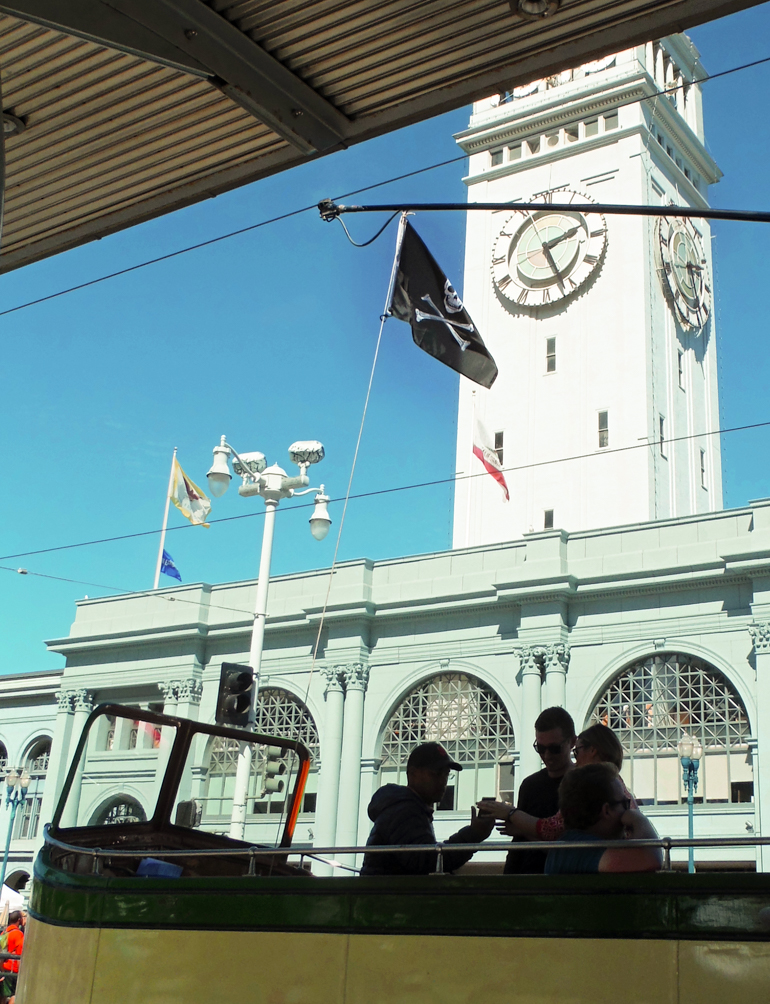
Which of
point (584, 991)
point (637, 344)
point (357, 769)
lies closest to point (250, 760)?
point (584, 991)

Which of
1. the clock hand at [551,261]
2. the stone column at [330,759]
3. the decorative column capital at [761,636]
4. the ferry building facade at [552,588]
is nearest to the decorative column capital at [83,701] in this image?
the ferry building facade at [552,588]

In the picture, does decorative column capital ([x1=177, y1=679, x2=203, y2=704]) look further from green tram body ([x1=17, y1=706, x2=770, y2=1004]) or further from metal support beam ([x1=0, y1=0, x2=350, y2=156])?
metal support beam ([x1=0, y1=0, x2=350, y2=156])

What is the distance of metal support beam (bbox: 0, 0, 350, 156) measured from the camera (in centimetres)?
530

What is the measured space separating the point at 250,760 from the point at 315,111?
13.9 ft

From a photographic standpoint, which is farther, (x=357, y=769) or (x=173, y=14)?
(x=357, y=769)

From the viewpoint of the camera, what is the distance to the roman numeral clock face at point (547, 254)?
145 ft

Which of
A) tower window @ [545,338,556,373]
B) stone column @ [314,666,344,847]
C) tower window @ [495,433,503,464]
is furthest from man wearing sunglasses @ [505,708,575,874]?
tower window @ [545,338,556,373]

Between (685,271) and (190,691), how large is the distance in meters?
25.9

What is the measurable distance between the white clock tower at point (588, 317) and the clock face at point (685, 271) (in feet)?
0.31

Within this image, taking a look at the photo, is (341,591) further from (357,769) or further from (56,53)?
(56,53)

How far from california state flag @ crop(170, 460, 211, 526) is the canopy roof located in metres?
25.7

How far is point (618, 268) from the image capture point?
4378 cm

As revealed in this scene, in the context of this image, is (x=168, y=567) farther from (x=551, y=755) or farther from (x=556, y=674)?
(x=551, y=755)

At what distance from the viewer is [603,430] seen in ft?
139
